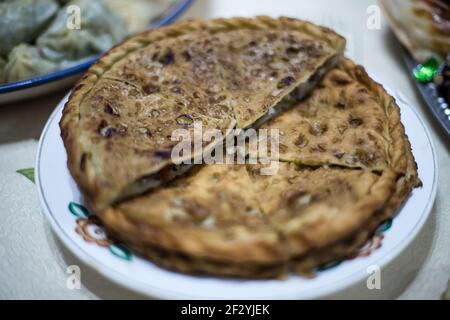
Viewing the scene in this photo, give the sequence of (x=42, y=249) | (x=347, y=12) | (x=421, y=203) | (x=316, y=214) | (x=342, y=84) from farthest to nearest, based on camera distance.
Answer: (x=347, y=12) < (x=342, y=84) < (x=42, y=249) < (x=421, y=203) < (x=316, y=214)

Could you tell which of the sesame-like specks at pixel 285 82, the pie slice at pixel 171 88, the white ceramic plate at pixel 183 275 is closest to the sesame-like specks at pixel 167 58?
the pie slice at pixel 171 88

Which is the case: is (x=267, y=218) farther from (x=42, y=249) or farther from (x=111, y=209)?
(x=42, y=249)

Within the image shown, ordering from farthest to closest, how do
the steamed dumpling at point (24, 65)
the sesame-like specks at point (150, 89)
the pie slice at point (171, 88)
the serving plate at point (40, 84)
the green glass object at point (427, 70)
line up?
1. the steamed dumpling at point (24, 65)
2. the green glass object at point (427, 70)
3. the serving plate at point (40, 84)
4. the sesame-like specks at point (150, 89)
5. the pie slice at point (171, 88)

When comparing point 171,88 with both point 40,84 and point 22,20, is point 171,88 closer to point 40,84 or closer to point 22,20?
point 40,84

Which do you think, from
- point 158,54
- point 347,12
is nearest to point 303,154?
point 158,54

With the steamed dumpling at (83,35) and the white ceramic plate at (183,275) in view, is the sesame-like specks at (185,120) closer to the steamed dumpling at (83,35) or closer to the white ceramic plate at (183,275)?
the white ceramic plate at (183,275)

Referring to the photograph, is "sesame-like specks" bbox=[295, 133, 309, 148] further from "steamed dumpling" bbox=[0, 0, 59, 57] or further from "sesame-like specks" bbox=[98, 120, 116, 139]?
"steamed dumpling" bbox=[0, 0, 59, 57]
